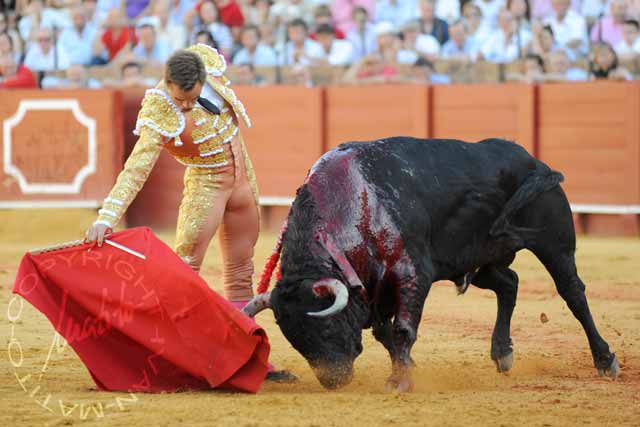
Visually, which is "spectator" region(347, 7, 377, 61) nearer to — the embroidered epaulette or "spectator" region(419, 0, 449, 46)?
"spectator" region(419, 0, 449, 46)

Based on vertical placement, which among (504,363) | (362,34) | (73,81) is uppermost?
(362,34)

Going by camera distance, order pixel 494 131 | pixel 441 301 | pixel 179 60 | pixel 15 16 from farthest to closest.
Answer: pixel 15 16
pixel 494 131
pixel 441 301
pixel 179 60

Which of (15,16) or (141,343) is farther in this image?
(15,16)

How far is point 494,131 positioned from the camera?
10164 mm

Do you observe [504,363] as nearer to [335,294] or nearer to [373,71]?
[335,294]

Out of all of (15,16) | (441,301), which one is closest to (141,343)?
(441,301)

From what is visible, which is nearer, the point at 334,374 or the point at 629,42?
the point at 334,374

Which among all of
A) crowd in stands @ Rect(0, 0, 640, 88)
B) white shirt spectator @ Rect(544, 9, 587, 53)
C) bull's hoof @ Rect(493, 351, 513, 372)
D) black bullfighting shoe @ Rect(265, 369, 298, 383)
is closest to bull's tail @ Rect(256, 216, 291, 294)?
black bullfighting shoe @ Rect(265, 369, 298, 383)

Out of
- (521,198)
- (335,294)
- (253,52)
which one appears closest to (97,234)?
(335,294)

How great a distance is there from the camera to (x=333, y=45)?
10.4 meters

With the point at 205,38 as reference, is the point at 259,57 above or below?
below

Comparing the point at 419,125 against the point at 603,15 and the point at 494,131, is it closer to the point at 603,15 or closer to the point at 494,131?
the point at 494,131

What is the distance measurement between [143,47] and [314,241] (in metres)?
7.30

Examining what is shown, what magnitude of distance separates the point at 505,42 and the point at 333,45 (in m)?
1.55
